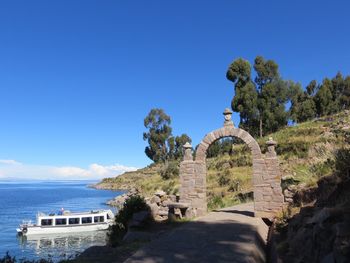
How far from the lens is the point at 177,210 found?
16219 millimetres

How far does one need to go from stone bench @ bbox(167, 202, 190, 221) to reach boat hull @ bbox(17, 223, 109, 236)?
82.3 feet

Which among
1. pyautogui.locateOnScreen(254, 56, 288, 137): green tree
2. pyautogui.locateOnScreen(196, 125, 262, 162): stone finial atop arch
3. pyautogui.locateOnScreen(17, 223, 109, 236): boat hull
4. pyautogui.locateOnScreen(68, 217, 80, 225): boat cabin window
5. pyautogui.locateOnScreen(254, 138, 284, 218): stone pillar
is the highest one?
pyautogui.locateOnScreen(254, 56, 288, 137): green tree

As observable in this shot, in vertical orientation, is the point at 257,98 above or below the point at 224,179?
above

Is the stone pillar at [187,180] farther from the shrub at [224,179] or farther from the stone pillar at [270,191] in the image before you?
the shrub at [224,179]

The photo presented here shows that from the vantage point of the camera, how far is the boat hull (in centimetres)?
3653

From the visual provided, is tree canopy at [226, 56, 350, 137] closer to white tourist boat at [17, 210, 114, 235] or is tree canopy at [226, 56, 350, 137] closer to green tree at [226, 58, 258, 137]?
green tree at [226, 58, 258, 137]

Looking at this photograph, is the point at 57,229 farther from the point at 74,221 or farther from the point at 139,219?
the point at 139,219

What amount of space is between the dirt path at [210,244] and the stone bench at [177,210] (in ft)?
7.71

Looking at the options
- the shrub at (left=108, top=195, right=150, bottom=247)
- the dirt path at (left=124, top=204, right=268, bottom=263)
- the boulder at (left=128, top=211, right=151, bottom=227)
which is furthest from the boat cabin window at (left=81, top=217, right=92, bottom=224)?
the dirt path at (left=124, top=204, right=268, bottom=263)

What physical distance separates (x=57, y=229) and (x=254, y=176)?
94.3 ft

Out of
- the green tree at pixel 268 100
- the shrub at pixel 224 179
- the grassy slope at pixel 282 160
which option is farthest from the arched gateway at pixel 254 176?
the green tree at pixel 268 100

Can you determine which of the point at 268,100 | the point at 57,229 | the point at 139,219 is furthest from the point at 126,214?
the point at 268,100

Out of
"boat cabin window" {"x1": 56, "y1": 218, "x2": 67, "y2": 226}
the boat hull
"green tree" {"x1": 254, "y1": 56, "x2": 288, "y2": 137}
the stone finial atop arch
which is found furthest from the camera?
"green tree" {"x1": 254, "y1": 56, "x2": 288, "y2": 137}

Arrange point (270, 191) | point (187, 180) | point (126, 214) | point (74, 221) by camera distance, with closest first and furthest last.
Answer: point (270, 191) → point (126, 214) → point (187, 180) → point (74, 221)
